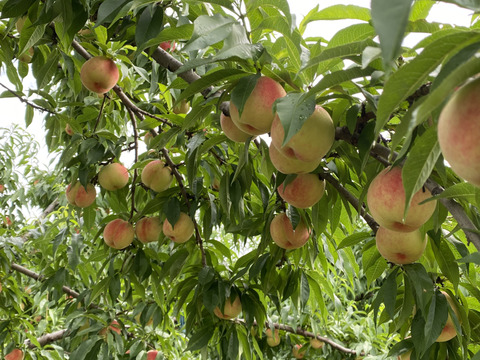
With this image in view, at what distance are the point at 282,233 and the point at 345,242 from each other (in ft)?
0.56

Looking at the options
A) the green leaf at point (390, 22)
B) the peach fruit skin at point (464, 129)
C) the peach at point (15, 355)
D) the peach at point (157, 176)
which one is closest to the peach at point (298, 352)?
the peach at point (15, 355)

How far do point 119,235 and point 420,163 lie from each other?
4.19 ft

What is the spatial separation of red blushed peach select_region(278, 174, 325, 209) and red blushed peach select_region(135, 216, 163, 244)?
71 centimetres

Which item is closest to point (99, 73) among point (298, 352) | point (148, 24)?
point (148, 24)

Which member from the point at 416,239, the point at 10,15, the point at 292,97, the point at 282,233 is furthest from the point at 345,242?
the point at 10,15

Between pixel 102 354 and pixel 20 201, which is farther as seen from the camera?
pixel 20 201

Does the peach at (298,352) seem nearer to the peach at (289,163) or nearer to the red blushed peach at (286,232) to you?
the red blushed peach at (286,232)

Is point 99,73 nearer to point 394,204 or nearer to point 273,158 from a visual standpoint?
point 273,158

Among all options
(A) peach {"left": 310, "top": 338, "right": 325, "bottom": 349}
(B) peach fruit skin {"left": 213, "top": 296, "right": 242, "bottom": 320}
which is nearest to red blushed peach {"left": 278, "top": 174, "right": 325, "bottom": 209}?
(B) peach fruit skin {"left": 213, "top": 296, "right": 242, "bottom": 320}

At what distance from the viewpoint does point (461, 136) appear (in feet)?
1.31

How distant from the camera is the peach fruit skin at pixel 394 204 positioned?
696 mm

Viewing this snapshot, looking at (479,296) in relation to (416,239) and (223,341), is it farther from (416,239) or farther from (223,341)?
(223,341)

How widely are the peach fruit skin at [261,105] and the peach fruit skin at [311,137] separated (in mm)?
34

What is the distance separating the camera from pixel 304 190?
3.27 ft
